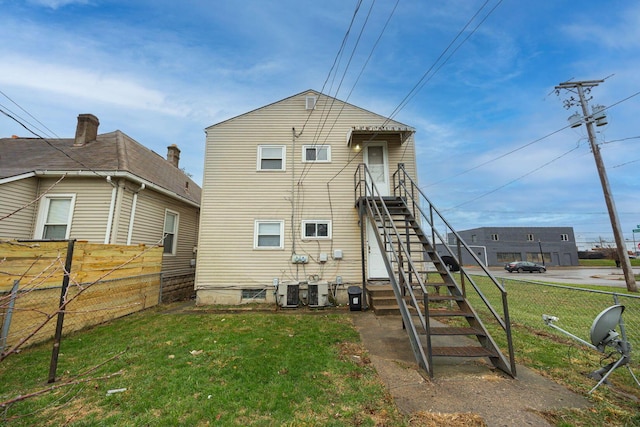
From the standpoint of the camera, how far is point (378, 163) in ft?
31.4

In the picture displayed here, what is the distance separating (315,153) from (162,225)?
6.67 metres

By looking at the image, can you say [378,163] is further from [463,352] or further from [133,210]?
[133,210]

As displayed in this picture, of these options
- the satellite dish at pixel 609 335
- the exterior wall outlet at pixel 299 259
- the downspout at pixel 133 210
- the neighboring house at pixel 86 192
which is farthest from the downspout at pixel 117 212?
the satellite dish at pixel 609 335

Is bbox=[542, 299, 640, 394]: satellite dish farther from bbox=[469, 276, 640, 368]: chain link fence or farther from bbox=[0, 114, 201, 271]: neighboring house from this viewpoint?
bbox=[0, 114, 201, 271]: neighboring house

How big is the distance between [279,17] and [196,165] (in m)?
23.6

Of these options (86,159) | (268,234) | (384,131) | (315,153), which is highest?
A: (384,131)

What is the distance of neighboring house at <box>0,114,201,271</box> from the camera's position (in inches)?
324

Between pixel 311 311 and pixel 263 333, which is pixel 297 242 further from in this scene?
pixel 263 333

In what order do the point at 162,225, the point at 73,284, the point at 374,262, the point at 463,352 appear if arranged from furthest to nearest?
the point at 162,225
the point at 374,262
the point at 463,352
the point at 73,284

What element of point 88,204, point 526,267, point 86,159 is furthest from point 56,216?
point 526,267

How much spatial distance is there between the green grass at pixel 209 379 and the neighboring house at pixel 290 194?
2719 millimetres

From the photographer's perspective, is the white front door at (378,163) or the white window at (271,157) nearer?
the white front door at (378,163)

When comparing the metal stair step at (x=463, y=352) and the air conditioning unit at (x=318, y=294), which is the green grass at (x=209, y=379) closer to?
the metal stair step at (x=463, y=352)

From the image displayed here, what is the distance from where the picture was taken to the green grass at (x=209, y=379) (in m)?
3.06
